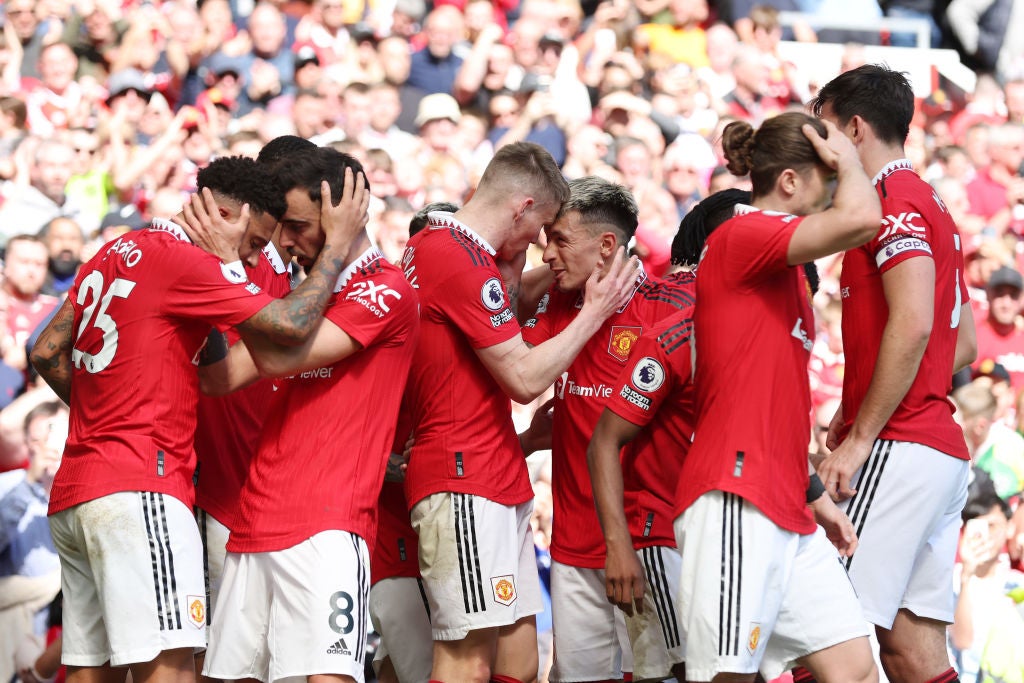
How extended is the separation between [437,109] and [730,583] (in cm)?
815

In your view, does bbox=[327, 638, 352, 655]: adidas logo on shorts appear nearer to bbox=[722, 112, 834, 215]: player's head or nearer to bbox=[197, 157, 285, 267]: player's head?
bbox=[197, 157, 285, 267]: player's head

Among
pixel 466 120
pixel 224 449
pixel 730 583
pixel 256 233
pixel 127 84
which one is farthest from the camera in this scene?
pixel 466 120

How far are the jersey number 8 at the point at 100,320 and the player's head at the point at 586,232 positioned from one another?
67.6 inches

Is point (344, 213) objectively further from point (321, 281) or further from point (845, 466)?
point (845, 466)

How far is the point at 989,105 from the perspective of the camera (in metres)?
14.6

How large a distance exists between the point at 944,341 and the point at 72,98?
26.3 feet

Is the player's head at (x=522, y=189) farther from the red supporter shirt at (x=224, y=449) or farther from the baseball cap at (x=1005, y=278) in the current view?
the baseball cap at (x=1005, y=278)

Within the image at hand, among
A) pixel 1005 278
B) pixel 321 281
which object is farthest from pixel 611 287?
pixel 1005 278

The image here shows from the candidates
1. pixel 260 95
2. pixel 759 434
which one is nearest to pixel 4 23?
pixel 260 95

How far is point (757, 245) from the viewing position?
419cm

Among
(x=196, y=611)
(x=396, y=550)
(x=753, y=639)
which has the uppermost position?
(x=396, y=550)

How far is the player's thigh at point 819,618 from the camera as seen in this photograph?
416cm

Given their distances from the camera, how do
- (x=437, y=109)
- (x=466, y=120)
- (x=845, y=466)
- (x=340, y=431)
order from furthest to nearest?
1. (x=466, y=120)
2. (x=437, y=109)
3. (x=845, y=466)
4. (x=340, y=431)

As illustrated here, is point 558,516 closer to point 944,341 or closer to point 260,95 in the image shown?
point 944,341
